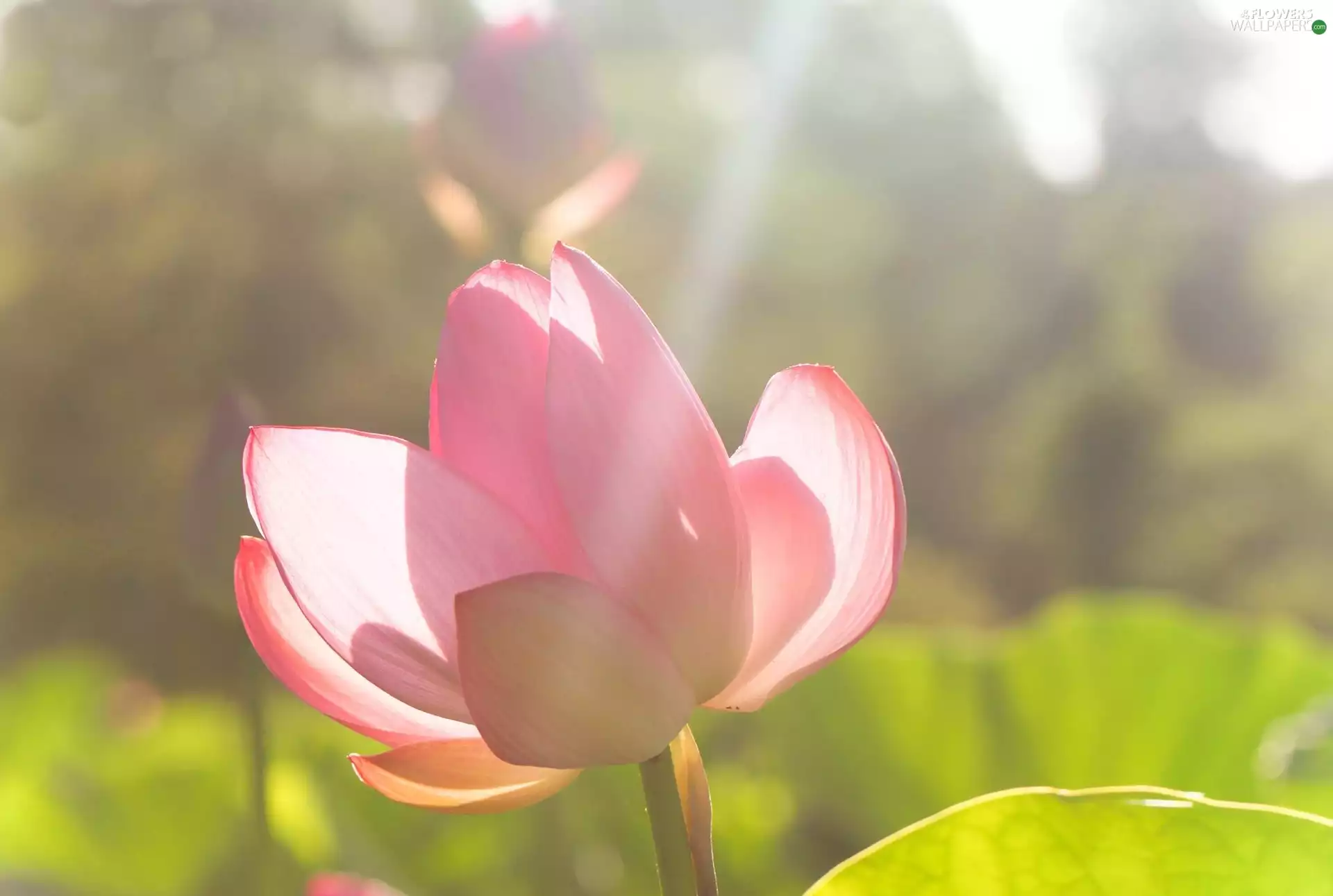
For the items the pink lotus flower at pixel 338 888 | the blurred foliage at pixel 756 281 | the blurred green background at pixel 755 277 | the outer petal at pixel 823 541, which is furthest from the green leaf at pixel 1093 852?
the blurred foliage at pixel 756 281

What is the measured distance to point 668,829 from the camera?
6.6 inches

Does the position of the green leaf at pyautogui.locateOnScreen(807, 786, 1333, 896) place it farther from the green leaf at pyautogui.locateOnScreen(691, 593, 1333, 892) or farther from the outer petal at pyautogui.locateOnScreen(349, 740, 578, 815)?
the green leaf at pyautogui.locateOnScreen(691, 593, 1333, 892)

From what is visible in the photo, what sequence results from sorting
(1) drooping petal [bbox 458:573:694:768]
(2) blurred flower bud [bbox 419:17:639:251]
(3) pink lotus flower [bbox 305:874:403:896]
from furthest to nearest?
(2) blurred flower bud [bbox 419:17:639:251] < (3) pink lotus flower [bbox 305:874:403:896] < (1) drooping petal [bbox 458:573:694:768]

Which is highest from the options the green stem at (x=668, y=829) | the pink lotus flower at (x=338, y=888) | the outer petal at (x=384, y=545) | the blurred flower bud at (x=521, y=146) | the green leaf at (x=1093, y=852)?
the blurred flower bud at (x=521, y=146)

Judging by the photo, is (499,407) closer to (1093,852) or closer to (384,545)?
(384,545)

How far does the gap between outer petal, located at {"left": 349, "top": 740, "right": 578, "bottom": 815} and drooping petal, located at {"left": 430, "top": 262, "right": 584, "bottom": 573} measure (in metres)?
0.04

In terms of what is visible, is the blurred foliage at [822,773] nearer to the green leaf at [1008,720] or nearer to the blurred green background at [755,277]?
the green leaf at [1008,720]

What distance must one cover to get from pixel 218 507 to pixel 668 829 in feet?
0.94

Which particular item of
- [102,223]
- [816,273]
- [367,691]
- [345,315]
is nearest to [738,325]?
[816,273]

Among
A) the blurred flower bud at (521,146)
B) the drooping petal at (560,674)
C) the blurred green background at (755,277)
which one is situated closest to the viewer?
the drooping petal at (560,674)

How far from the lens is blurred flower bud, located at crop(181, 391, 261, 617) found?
391 millimetres

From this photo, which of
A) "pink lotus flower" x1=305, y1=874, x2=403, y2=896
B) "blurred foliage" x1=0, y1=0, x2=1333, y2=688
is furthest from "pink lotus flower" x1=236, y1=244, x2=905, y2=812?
"blurred foliage" x1=0, y1=0, x2=1333, y2=688

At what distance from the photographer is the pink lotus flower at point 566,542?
17cm

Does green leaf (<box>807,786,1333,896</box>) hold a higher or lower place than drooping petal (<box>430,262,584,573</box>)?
lower
